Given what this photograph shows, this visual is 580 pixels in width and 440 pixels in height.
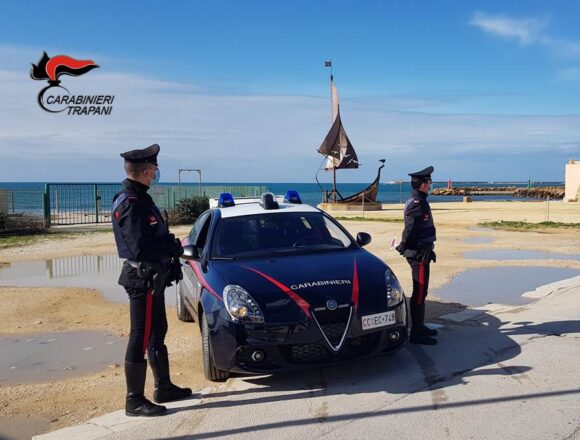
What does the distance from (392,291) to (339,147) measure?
3858cm

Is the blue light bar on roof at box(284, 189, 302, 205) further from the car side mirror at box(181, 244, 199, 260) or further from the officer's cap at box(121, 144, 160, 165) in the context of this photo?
the officer's cap at box(121, 144, 160, 165)

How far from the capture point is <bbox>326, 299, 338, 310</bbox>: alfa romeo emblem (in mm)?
4875

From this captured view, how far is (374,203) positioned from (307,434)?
120ft

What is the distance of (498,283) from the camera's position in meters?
10.0

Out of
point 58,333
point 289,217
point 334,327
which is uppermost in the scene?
point 289,217

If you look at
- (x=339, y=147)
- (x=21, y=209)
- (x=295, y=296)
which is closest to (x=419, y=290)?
(x=295, y=296)

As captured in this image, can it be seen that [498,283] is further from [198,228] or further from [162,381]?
[162,381]

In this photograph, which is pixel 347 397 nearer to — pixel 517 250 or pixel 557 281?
pixel 557 281

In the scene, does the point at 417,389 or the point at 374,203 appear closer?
the point at 417,389

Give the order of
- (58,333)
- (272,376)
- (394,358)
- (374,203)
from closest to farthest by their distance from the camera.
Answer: (272,376) → (394,358) → (58,333) → (374,203)

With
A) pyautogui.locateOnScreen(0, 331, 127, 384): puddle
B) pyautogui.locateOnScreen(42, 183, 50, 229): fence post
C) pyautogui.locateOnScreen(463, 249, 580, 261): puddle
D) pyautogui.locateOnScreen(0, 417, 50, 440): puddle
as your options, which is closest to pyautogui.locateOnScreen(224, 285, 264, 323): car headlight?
pyautogui.locateOnScreen(0, 417, 50, 440): puddle

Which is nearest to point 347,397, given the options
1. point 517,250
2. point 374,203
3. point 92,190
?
point 517,250

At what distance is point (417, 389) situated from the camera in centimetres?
481

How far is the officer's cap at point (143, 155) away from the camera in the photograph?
4492mm
